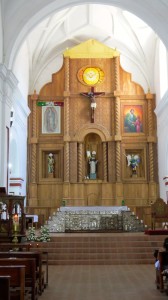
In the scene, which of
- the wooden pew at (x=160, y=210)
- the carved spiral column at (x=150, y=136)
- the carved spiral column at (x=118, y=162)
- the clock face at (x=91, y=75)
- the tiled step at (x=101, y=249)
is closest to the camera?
the tiled step at (x=101, y=249)

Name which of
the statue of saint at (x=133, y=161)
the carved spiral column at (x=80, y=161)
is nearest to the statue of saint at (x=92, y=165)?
the carved spiral column at (x=80, y=161)

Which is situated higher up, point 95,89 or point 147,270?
point 95,89

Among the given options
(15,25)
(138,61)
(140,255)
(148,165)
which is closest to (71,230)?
(140,255)

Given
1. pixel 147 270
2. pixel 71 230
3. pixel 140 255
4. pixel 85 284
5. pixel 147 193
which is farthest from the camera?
pixel 147 193

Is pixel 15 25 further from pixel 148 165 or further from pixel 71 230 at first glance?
pixel 148 165

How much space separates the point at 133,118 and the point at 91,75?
3.12m

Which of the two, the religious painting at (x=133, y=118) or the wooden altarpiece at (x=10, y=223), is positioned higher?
the religious painting at (x=133, y=118)

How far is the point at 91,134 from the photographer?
72.4ft

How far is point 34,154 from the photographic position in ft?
70.2

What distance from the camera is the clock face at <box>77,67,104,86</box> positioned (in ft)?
72.3

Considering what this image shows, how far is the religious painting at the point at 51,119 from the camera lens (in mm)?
21781

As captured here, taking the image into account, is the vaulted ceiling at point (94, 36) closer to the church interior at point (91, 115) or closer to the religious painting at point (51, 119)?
the church interior at point (91, 115)

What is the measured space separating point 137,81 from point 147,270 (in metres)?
13.6

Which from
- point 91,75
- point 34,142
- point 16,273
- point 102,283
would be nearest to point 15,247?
point 102,283
